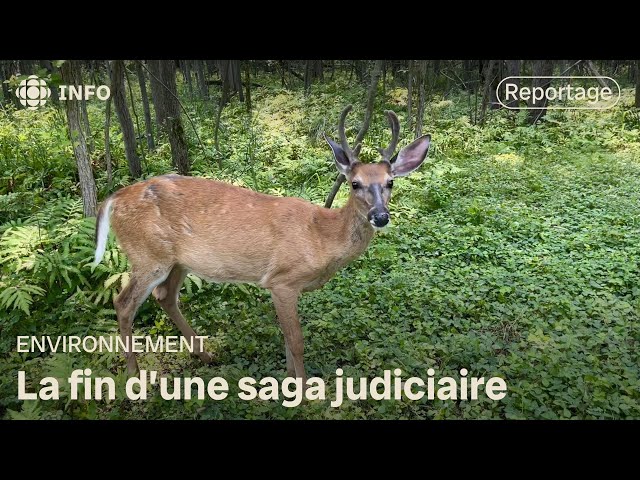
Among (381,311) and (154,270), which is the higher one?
(154,270)

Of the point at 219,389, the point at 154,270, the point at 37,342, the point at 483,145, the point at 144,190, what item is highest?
the point at 483,145

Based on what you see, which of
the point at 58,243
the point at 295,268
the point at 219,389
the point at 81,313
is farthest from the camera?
the point at 58,243

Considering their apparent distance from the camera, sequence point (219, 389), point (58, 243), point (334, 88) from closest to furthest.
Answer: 1. point (219, 389)
2. point (58, 243)
3. point (334, 88)

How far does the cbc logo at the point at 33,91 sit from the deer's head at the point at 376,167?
180 cm

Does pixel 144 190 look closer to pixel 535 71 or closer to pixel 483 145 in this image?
pixel 535 71

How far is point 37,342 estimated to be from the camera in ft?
11.0

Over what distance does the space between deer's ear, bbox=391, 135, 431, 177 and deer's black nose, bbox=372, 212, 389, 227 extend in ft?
1.32

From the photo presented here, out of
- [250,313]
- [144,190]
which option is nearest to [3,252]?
[144,190]

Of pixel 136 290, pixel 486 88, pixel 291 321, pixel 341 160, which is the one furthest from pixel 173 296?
pixel 486 88

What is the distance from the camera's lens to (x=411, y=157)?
125 inches

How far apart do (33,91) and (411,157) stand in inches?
94.8

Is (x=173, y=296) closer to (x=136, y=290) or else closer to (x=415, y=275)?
(x=136, y=290)

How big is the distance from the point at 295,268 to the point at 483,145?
139 inches

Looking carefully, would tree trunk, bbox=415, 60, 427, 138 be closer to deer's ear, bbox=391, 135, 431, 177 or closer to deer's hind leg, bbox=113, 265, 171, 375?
deer's ear, bbox=391, 135, 431, 177
